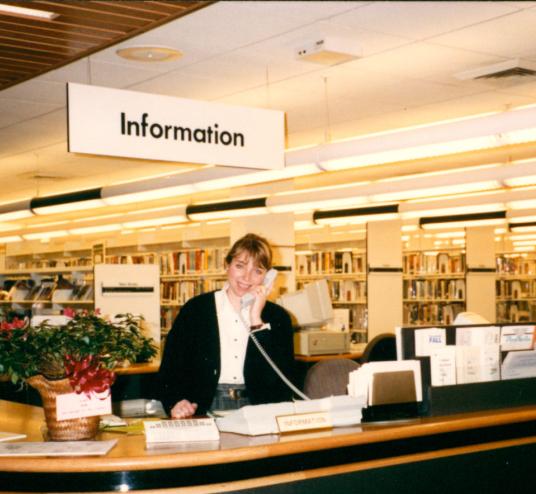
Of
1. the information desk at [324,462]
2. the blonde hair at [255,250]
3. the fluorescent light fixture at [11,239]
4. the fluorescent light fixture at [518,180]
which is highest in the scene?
the fluorescent light fixture at [11,239]

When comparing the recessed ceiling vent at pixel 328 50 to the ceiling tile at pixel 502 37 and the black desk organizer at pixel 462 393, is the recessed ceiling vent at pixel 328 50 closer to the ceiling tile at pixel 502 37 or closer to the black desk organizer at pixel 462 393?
the ceiling tile at pixel 502 37

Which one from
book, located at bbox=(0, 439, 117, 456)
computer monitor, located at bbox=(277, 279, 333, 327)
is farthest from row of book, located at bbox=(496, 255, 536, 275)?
book, located at bbox=(0, 439, 117, 456)

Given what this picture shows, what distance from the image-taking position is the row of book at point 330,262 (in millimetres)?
10906

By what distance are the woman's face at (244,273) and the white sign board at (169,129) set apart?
2.92ft

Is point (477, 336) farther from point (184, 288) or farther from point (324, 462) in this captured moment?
point (184, 288)

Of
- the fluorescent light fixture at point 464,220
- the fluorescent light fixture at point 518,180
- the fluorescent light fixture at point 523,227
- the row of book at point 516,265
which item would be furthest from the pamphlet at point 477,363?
the row of book at point 516,265

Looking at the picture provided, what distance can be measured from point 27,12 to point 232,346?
197cm

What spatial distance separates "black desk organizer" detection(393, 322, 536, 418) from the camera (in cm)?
333

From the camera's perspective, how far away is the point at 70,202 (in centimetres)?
864

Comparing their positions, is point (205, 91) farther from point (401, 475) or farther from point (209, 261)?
point (209, 261)

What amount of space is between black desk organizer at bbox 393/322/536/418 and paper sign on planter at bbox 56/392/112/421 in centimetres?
120

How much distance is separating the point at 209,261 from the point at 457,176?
456 centimetres

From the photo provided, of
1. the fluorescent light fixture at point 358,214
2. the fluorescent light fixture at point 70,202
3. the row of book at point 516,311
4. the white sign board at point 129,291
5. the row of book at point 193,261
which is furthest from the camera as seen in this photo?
the row of book at point 516,311

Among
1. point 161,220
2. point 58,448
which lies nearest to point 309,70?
point 58,448
